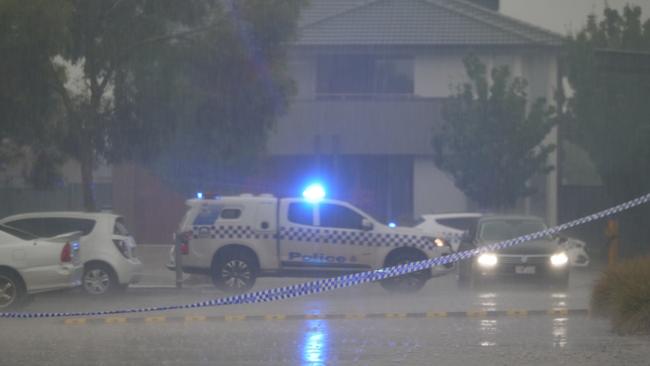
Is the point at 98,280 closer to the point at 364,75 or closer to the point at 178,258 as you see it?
the point at 178,258

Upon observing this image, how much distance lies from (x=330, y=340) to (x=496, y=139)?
1979 cm

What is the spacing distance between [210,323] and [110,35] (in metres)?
8.21

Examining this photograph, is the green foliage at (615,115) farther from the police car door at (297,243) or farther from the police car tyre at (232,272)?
the police car tyre at (232,272)

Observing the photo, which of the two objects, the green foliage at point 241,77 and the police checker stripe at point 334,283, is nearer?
the police checker stripe at point 334,283

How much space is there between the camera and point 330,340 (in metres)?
12.6

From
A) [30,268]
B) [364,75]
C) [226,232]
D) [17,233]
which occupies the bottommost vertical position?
[30,268]

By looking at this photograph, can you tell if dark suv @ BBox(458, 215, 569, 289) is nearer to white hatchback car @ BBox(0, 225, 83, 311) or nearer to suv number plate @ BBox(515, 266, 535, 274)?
suv number plate @ BBox(515, 266, 535, 274)

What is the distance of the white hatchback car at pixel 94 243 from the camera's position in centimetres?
1895

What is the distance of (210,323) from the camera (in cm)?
1454

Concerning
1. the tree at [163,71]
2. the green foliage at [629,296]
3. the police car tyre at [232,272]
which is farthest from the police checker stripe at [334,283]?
the tree at [163,71]

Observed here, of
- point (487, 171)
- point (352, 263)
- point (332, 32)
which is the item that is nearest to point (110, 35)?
point (352, 263)

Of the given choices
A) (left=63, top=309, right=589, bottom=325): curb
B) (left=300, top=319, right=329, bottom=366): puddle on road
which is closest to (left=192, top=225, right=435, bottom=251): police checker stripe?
(left=63, top=309, right=589, bottom=325): curb

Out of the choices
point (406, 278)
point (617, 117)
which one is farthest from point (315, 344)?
point (617, 117)

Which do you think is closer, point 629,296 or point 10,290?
point 629,296
